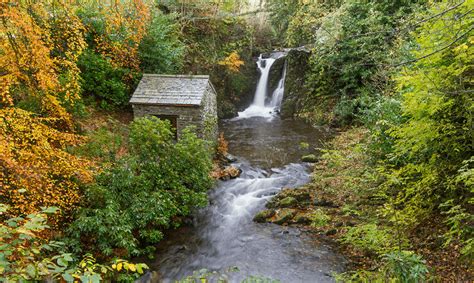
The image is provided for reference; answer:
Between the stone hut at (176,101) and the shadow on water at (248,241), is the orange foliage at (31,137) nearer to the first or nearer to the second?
the shadow on water at (248,241)

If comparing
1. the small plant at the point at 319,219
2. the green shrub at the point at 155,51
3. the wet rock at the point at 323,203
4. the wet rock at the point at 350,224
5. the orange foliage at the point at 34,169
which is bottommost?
the small plant at the point at 319,219

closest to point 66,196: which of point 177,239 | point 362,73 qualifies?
point 177,239

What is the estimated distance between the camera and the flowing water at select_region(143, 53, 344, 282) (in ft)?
22.1

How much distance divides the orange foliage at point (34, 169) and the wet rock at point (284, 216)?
5.05 metres

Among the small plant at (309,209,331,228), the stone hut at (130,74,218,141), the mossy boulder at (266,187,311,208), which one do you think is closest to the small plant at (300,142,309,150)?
the mossy boulder at (266,187,311,208)

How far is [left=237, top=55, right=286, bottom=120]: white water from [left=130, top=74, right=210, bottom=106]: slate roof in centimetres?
864

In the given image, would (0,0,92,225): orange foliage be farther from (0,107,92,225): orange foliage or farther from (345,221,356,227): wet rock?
(345,221,356,227): wet rock

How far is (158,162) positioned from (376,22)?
39.7 feet

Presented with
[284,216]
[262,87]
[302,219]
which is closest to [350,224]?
[302,219]

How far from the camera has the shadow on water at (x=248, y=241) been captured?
6.75 m

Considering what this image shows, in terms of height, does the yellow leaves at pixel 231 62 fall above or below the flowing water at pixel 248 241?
above

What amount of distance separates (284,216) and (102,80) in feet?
26.4

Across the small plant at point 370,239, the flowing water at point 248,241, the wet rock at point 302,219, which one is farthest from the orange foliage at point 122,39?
the small plant at point 370,239

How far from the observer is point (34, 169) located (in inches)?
219
